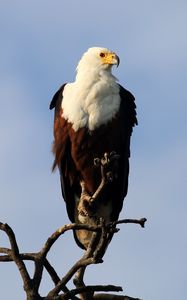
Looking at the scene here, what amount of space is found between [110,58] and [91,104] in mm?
847

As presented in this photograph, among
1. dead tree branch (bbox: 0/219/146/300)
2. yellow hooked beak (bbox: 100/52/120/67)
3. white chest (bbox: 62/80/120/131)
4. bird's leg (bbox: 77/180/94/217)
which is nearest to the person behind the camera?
dead tree branch (bbox: 0/219/146/300)

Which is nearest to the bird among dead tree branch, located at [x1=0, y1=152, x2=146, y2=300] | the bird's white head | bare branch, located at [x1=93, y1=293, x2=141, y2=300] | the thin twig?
the bird's white head

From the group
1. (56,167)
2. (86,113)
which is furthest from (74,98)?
(56,167)

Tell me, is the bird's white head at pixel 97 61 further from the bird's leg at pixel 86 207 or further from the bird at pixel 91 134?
the bird's leg at pixel 86 207

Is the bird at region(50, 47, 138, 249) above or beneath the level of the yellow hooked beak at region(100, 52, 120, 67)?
beneath

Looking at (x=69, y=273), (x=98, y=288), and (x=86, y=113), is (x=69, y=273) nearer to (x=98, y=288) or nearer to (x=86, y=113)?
(x=98, y=288)

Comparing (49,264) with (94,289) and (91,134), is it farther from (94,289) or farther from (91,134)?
(91,134)

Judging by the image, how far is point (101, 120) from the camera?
8.68 metres

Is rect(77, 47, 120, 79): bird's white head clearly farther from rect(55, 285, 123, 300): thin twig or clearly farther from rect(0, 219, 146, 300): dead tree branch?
rect(55, 285, 123, 300): thin twig

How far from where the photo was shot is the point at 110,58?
935 cm

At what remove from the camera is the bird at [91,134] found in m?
8.67

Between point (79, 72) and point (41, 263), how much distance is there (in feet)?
12.0

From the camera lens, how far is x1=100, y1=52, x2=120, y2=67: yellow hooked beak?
9273 millimetres

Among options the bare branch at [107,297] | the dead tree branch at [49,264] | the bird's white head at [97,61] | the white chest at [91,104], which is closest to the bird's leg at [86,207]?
the white chest at [91,104]
